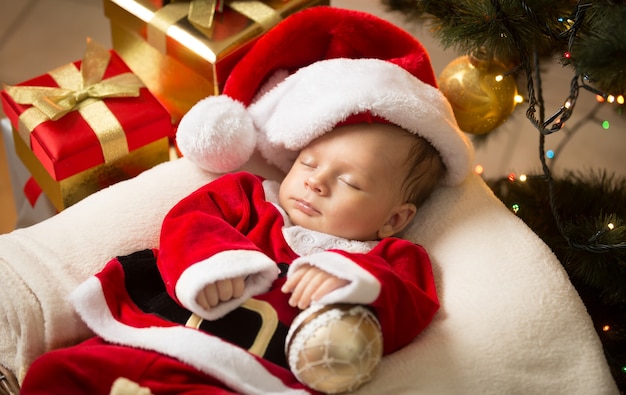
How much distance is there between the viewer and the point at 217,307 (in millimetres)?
999

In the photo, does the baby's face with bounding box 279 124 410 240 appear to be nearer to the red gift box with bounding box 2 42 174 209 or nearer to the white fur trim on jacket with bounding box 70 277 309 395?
the white fur trim on jacket with bounding box 70 277 309 395

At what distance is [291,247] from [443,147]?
0.32 meters

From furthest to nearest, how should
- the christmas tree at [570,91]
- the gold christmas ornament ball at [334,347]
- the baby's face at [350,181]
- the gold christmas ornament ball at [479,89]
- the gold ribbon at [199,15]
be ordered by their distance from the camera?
the gold ribbon at [199,15] < the gold christmas ornament ball at [479,89] < the baby's face at [350,181] < the christmas tree at [570,91] < the gold christmas ornament ball at [334,347]

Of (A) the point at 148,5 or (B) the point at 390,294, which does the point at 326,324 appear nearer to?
(B) the point at 390,294

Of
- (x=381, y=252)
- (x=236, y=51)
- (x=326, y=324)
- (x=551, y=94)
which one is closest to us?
(x=326, y=324)

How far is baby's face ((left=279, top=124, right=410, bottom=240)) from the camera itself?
114 centimetres

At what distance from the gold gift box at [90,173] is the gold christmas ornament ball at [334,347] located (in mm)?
668

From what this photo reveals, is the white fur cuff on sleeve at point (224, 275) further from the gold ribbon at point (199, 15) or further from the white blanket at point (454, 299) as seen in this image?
the gold ribbon at point (199, 15)

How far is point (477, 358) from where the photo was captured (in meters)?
1.02

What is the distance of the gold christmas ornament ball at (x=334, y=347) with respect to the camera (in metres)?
0.91

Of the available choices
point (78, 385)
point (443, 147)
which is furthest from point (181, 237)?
point (443, 147)

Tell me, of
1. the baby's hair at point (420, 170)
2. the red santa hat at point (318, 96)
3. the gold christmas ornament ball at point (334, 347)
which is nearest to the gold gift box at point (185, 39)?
the red santa hat at point (318, 96)

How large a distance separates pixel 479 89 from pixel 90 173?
0.80 m

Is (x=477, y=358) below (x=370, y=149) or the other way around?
below
